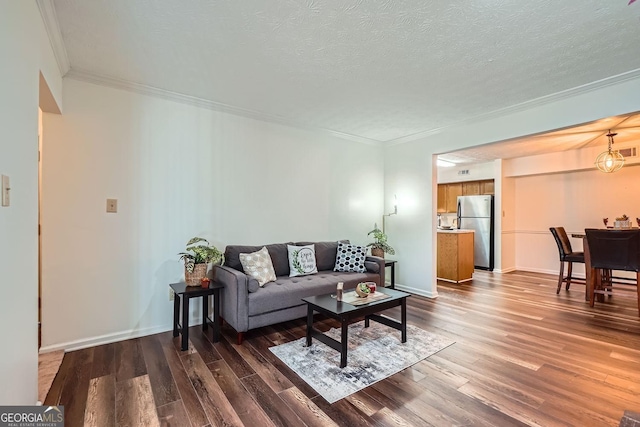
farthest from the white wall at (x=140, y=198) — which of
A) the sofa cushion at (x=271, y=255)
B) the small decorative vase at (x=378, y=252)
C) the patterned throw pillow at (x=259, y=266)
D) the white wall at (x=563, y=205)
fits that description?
the white wall at (x=563, y=205)

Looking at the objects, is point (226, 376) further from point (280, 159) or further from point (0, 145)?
point (280, 159)

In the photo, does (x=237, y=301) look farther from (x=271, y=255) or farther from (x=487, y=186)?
(x=487, y=186)

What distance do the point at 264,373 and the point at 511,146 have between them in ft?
17.7

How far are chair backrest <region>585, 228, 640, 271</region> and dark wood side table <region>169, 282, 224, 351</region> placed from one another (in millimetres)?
4665

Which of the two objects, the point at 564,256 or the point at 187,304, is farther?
the point at 564,256

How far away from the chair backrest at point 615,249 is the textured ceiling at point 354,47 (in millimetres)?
2075

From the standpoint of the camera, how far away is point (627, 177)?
506 centimetres

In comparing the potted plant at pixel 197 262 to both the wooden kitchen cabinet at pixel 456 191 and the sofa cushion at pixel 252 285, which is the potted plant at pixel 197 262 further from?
the wooden kitchen cabinet at pixel 456 191

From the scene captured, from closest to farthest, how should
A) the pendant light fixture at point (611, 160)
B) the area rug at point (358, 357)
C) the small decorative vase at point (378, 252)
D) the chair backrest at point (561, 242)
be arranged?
the area rug at point (358, 357) → the pendant light fixture at point (611, 160) → the small decorative vase at point (378, 252) → the chair backrest at point (561, 242)

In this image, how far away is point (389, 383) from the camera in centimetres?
206

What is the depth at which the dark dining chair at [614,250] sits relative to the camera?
347 cm

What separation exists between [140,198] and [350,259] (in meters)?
2.55

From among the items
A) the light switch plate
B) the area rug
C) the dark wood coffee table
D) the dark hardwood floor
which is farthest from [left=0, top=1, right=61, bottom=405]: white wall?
the dark wood coffee table

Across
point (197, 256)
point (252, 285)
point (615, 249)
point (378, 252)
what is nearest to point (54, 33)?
point (197, 256)
